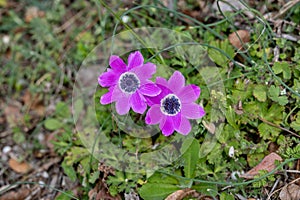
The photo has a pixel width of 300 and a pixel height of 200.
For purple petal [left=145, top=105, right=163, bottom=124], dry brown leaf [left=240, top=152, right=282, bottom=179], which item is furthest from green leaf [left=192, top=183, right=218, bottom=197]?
purple petal [left=145, top=105, right=163, bottom=124]

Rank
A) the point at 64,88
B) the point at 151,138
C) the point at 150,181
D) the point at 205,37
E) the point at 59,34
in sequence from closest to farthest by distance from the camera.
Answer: the point at 150,181
the point at 151,138
the point at 205,37
the point at 64,88
the point at 59,34

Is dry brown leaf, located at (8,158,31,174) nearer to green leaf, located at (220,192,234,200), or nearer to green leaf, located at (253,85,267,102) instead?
green leaf, located at (220,192,234,200)

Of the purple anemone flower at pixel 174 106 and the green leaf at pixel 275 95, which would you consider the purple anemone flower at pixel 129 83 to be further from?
the green leaf at pixel 275 95

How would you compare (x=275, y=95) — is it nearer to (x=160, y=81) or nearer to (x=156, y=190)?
(x=160, y=81)

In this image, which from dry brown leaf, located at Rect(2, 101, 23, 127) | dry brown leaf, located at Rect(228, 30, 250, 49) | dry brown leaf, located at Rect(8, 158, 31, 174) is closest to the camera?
dry brown leaf, located at Rect(228, 30, 250, 49)

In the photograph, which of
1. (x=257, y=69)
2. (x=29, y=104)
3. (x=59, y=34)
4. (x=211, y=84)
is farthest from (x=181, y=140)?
(x=59, y=34)

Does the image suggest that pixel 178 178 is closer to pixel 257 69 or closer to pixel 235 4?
pixel 257 69
